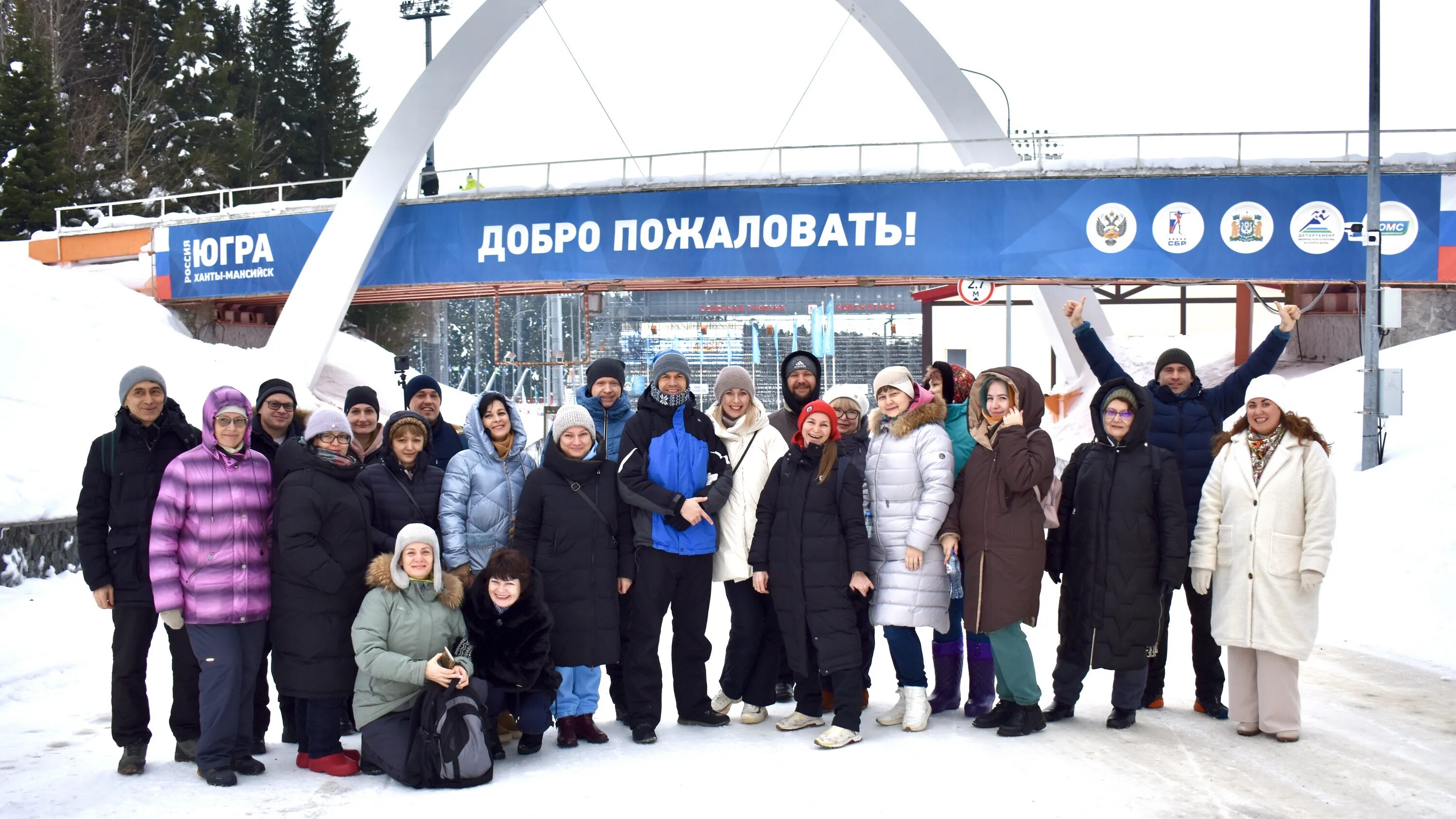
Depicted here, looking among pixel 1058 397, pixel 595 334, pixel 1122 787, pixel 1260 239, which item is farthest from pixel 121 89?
pixel 1122 787

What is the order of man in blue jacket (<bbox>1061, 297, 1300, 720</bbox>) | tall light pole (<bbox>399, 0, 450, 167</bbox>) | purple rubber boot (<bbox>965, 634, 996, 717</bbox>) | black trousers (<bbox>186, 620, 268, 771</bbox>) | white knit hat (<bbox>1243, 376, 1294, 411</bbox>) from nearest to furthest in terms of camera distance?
1. black trousers (<bbox>186, 620, 268, 771</bbox>)
2. white knit hat (<bbox>1243, 376, 1294, 411</bbox>)
3. purple rubber boot (<bbox>965, 634, 996, 717</bbox>)
4. man in blue jacket (<bbox>1061, 297, 1300, 720</bbox>)
5. tall light pole (<bbox>399, 0, 450, 167</bbox>)

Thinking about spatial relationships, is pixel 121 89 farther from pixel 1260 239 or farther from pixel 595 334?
pixel 1260 239

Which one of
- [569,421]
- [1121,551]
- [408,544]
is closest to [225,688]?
[408,544]

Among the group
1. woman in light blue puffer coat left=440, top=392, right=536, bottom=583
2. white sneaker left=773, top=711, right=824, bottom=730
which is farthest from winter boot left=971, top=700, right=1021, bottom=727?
woman in light blue puffer coat left=440, top=392, right=536, bottom=583

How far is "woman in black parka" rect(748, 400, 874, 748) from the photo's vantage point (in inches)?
212

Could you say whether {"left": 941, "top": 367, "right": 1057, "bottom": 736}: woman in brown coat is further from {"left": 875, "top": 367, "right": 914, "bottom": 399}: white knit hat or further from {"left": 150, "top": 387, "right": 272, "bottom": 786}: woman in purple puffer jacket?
{"left": 150, "top": 387, "right": 272, "bottom": 786}: woman in purple puffer jacket

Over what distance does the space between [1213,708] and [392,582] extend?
13.3ft

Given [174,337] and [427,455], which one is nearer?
[427,455]

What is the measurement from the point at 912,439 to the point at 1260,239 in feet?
45.3

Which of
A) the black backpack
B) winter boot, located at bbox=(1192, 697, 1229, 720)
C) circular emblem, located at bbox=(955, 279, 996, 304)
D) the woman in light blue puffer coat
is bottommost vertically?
winter boot, located at bbox=(1192, 697, 1229, 720)

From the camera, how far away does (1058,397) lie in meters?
23.0

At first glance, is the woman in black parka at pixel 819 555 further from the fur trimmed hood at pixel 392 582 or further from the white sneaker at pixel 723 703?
the fur trimmed hood at pixel 392 582

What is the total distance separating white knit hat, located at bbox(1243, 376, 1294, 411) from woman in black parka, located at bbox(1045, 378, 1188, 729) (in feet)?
1.90

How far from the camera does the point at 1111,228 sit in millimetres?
17578
